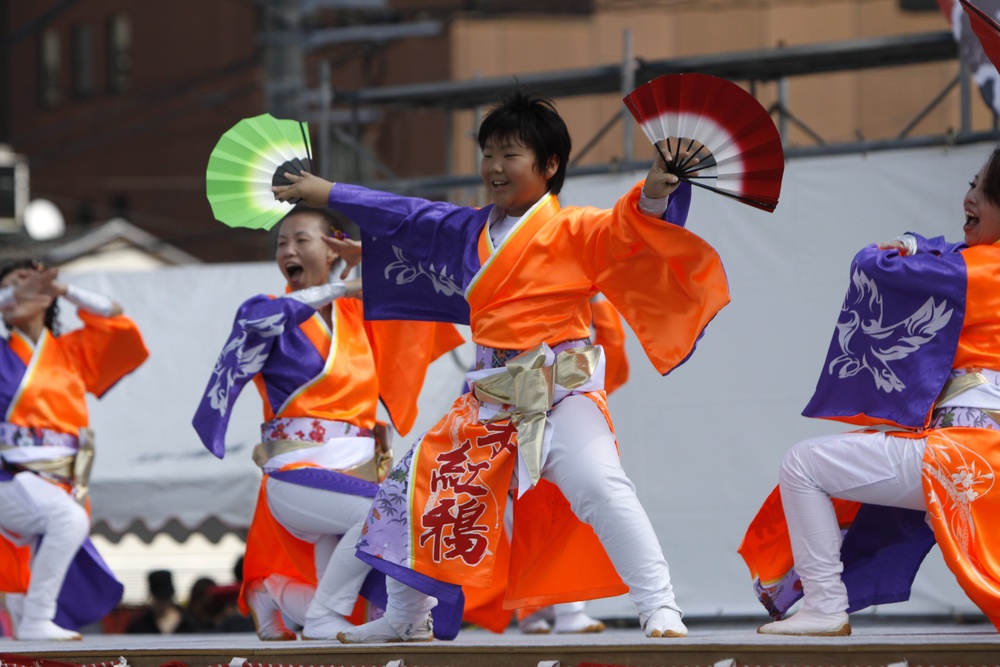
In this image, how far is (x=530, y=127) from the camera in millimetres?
3803

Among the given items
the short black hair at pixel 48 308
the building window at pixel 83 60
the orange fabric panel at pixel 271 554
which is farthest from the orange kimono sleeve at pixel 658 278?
the building window at pixel 83 60

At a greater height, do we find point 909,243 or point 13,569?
Answer: point 909,243

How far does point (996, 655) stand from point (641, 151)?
35.7 feet

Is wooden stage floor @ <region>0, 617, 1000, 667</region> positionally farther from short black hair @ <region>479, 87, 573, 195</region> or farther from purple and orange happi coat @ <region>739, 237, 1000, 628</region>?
short black hair @ <region>479, 87, 573, 195</region>

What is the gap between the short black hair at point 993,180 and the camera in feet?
11.6

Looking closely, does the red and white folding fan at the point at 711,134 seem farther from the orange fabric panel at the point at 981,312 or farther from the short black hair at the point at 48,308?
the short black hair at the point at 48,308

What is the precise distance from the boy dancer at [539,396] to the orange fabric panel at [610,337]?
4.72 feet

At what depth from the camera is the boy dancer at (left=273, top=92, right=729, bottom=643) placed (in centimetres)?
354

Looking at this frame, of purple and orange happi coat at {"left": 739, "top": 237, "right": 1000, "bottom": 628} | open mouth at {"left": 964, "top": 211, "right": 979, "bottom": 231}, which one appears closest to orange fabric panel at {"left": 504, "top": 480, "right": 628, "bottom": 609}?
purple and orange happi coat at {"left": 739, "top": 237, "right": 1000, "bottom": 628}

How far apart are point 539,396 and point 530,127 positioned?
725 millimetres

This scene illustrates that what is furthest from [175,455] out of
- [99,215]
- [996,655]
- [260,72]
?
[99,215]

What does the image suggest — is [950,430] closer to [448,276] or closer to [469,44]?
[448,276]

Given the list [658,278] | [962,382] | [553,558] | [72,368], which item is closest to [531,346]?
[658,278]

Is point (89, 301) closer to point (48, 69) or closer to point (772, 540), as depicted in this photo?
point (772, 540)
